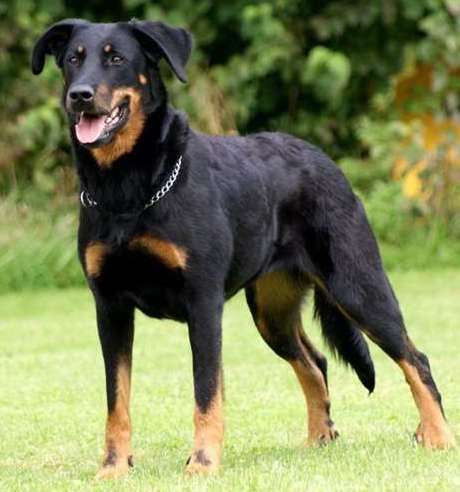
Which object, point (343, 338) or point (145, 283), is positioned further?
point (343, 338)

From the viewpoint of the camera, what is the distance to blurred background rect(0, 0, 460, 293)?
611 inches

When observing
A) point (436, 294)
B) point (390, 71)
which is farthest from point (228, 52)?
point (436, 294)

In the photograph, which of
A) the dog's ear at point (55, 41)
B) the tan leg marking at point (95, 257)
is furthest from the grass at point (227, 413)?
the dog's ear at point (55, 41)

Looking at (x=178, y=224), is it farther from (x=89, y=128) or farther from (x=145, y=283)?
(x=89, y=128)

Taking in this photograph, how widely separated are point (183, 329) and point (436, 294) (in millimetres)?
2856

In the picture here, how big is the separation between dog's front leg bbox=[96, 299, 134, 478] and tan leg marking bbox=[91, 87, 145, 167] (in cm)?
61

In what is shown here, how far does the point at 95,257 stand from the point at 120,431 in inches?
29.7

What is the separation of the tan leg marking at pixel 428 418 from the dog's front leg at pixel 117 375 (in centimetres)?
135

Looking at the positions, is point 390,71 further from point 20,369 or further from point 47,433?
point 47,433

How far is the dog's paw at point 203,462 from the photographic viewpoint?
18.4 feet

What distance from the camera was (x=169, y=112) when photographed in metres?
5.92

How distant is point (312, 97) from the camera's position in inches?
648

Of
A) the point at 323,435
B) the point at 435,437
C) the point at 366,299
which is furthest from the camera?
the point at 323,435

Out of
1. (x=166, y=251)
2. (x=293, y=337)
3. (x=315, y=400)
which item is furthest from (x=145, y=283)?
(x=315, y=400)
